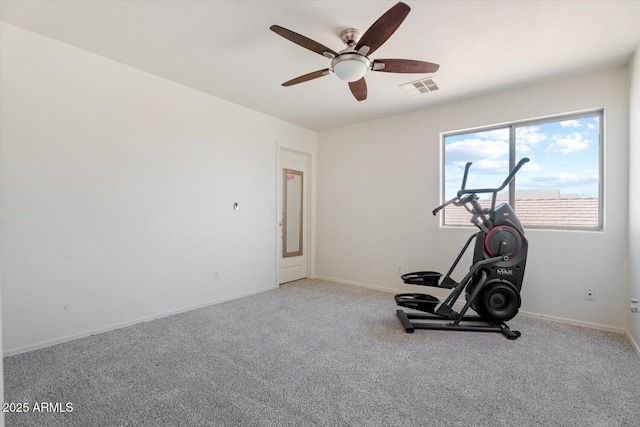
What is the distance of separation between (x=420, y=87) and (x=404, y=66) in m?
1.11

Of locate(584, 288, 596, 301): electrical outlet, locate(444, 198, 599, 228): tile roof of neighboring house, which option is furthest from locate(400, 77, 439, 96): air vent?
locate(584, 288, 596, 301): electrical outlet

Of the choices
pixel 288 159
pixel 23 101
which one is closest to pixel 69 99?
pixel 23 101

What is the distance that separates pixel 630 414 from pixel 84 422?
3.09 meters

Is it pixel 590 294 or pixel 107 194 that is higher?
pixel 107 194

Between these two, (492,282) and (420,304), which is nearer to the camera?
(492,282)

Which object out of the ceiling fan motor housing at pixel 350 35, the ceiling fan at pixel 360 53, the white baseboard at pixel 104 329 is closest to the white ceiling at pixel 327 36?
the ceiling fan motor housing at pixel 350 35

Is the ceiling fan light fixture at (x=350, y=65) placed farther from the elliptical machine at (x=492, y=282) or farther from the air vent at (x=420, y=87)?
the elliptical machine at (x=492, y=282)

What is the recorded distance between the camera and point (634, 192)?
270 cm

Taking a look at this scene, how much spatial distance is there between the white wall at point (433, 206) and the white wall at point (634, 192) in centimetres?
14

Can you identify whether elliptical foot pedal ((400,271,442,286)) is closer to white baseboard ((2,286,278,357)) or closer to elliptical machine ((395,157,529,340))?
elliptical machine ((395,157,529,340))

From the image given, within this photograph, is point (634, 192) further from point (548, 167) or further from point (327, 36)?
point (327, 36)

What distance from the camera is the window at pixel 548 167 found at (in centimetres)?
322

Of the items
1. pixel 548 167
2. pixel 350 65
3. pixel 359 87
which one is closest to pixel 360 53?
pixel 350 65

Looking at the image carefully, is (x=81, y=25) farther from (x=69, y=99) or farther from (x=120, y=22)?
(x=69, y=99)
